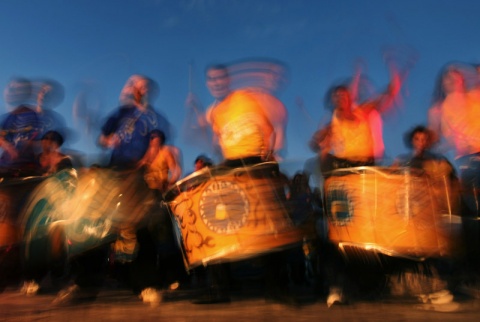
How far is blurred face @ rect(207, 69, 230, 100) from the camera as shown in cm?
352

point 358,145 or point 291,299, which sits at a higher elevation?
point 358,145

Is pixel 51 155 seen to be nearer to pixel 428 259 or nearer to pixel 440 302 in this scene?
pixel 428 259

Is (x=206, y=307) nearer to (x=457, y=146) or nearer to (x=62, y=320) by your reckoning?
(x=62, y=320)

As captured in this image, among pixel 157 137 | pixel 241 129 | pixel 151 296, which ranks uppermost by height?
pixel 157 137

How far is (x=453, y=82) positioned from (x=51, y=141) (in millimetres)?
3492

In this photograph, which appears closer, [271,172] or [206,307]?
[271,172]

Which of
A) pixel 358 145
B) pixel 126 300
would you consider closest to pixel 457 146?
pixel 358 145

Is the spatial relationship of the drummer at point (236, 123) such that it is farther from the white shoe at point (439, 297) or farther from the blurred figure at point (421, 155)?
the white shoe at point (439, 297)

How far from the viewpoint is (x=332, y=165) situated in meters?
3.55

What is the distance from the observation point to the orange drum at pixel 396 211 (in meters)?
3.19

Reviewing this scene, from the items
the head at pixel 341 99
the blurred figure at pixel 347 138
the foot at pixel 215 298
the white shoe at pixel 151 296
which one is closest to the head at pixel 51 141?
the white shoe at pixel 151 296

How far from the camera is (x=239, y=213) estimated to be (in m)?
3.16

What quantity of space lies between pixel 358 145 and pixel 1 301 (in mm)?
3191

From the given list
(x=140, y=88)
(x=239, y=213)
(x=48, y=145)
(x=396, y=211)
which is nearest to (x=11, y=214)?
(x=48, y=145)
